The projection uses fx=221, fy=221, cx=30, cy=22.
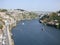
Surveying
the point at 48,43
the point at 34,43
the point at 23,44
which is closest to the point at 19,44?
the point at 23,44

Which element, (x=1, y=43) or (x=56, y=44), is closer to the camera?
(x=1, y=43)

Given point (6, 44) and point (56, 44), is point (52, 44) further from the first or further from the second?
point (6, 44)

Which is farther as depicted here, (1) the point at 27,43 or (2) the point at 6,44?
(1) the point at 27,43

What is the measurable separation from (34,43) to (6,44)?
2.17 m

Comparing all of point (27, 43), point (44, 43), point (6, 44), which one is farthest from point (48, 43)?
point (6, 44)

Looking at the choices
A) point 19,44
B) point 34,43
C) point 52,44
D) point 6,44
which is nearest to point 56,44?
point 52,44

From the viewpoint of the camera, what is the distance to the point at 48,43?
10242 mm

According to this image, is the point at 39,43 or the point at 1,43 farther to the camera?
the point at 39,43

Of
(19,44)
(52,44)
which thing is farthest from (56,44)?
(19,44)

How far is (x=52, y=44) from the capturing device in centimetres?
1006

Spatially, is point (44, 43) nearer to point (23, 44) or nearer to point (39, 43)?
point (39, 43)

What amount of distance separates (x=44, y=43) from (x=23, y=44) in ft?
3.54

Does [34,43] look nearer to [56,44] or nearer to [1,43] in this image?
[56,44]

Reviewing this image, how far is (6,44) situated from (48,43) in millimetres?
2666
